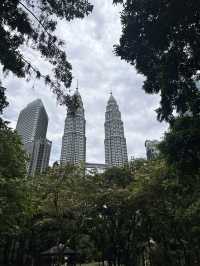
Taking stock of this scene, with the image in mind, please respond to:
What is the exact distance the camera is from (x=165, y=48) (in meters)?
8.54

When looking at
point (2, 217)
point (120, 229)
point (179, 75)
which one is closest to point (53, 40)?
point (179, 75)

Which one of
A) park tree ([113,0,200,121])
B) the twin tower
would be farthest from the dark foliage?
the twin tower

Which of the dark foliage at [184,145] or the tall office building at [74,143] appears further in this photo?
the tall office building at [74,143]

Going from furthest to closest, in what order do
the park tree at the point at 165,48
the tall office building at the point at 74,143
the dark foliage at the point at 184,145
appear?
the tall office building at the point at 74,143 < the dark foliage at the point at 184,145 < the park tree at the point at 165,48

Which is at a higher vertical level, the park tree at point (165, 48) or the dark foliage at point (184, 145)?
the park tree at point (165, 48)

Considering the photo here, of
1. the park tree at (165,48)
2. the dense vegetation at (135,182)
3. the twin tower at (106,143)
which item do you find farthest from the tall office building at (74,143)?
the park tree at (165,48)

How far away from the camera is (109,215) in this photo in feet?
78.8

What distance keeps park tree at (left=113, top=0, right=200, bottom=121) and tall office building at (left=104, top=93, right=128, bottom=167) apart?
41.2 meters

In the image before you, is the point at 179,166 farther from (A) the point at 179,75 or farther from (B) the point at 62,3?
(B) the point at 62,3

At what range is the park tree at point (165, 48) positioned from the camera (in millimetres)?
7852

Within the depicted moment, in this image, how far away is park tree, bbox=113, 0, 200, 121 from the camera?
7.85 meters

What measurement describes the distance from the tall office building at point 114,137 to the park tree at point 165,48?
4124 centimetres

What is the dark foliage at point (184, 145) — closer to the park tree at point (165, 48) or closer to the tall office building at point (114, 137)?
the park tree at point (165, 48)

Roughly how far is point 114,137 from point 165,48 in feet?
162
